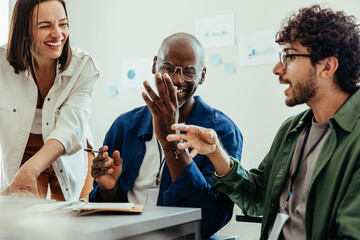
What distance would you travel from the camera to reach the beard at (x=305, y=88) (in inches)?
50.5

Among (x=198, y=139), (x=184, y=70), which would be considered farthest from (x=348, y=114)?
(x=184, y=70)

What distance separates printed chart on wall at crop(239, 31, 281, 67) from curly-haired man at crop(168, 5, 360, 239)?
1.20 metres

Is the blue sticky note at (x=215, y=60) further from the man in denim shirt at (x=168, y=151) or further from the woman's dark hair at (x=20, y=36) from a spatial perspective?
the woman's dark hair at (x=20, y=36)

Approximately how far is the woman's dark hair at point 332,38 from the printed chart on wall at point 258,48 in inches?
48.5

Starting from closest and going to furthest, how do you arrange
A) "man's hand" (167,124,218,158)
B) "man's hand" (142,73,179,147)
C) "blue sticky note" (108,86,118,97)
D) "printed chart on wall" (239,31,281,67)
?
"man's hand" (167,124,218,158) → "man's hand" (142,73,179,147) → "printed chart on wall" (239,31,281,67) → "blue sticky note" (108,86,118,97)

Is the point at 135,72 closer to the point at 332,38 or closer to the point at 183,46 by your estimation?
the point at 183,46

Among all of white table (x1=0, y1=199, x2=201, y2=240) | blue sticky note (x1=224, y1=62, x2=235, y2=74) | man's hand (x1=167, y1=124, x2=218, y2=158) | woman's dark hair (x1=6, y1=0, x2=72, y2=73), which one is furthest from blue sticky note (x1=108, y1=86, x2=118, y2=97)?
white table (x1=0, y1=199, x2=201, y2=240)

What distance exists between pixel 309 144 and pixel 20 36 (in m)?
1.25

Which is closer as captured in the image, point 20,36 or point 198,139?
point 198,139

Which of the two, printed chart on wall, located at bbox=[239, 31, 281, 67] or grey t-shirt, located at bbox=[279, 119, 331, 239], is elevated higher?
printed chart on wall, located at bbox=[239, 31, 281, 67]

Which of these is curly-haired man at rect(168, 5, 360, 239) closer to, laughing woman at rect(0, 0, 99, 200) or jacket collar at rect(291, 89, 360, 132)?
jacket collar at rect(291, 89, 360, 132)

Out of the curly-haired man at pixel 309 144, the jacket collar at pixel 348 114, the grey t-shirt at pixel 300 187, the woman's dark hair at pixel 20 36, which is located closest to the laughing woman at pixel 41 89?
the woman's dark hair at pixel 20 36

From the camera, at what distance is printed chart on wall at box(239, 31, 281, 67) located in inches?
104

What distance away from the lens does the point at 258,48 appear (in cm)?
270
